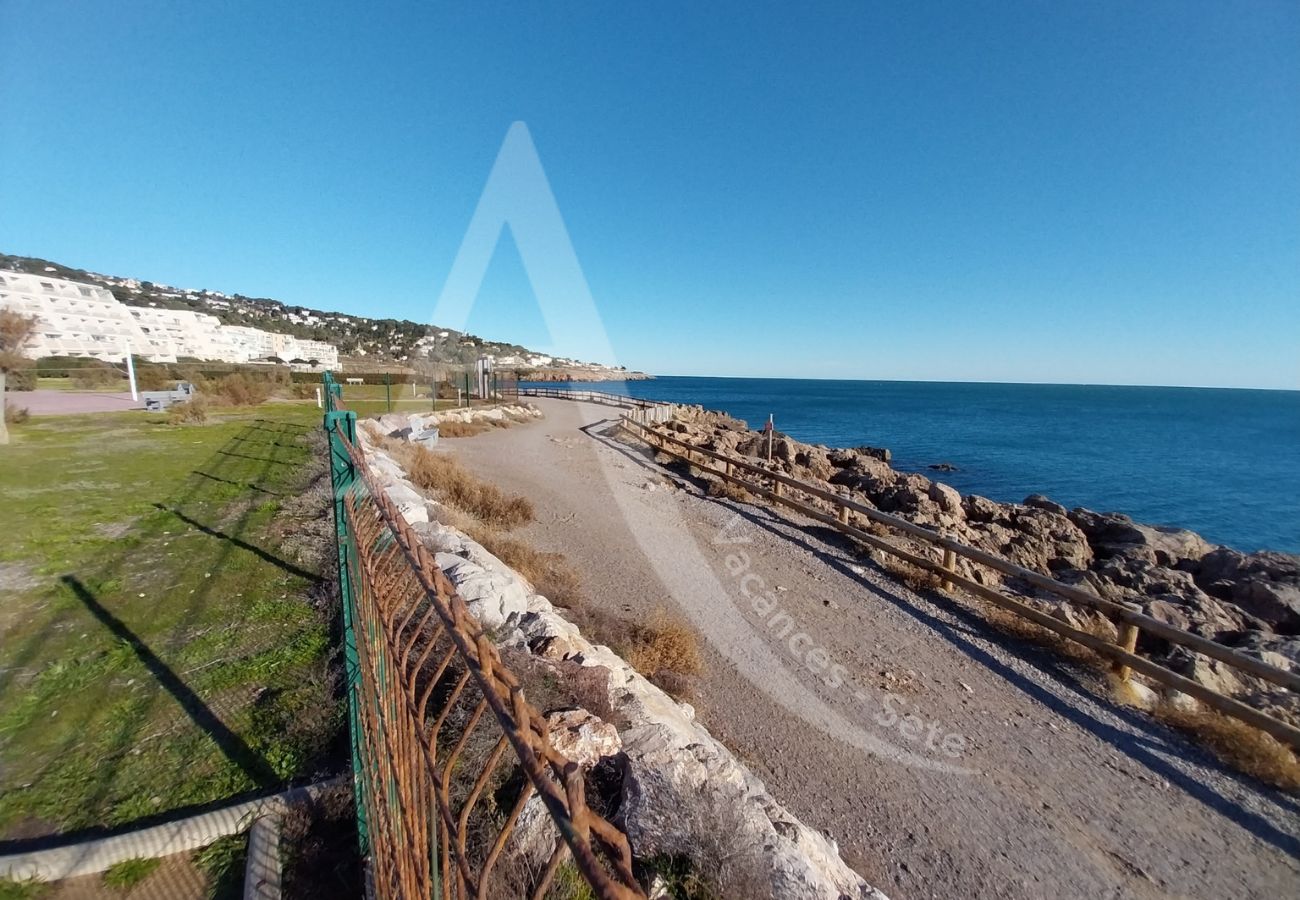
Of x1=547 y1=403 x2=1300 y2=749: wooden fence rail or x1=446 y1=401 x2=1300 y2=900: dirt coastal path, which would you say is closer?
x1=446 y1=401 x2=1300 y2=900: dirt coastal path

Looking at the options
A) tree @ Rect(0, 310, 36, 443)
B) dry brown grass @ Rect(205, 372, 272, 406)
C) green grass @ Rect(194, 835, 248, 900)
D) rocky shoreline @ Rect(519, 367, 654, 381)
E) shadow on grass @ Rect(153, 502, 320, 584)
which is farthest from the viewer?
rocky shoreline @ Rect(519, 367, 654, 381)

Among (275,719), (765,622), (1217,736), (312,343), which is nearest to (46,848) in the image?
(275,719)

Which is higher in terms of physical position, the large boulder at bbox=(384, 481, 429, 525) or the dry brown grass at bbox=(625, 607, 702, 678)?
the large boulder at bbox=(384, 481, 429, 525)

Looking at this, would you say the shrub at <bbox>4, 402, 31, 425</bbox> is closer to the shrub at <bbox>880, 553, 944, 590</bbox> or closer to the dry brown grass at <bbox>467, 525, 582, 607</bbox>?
Answer: the dry brown grass at <bbox>467, 525, 582, 607</bbox>

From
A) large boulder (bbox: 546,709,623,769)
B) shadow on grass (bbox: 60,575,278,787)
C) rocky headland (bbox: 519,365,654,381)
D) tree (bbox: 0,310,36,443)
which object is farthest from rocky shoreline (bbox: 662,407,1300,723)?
rocky headland (bbox: 519,365,654,381)

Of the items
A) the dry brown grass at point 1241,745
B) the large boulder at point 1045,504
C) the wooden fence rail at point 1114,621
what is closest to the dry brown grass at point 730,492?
the wooden fence rail at point 1114,621

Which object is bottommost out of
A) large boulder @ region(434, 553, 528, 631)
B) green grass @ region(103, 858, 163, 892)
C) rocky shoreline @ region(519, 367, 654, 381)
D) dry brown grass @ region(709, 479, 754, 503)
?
dry brown grass @ region(709, 479, 754, 503)

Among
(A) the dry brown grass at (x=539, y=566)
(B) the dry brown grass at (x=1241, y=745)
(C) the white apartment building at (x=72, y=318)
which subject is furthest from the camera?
(C) the white apartment building at (x=72, y=318)

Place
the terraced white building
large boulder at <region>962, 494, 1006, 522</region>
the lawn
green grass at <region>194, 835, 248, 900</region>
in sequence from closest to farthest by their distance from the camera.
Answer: green grass at <region>194, 835, 248, 900</region> < the lawn < large boulder at <region>962, 494, 1006, 522</region> < the terraced white building

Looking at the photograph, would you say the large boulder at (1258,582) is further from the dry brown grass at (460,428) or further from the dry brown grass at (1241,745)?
the dry brown grass at (460,428)
